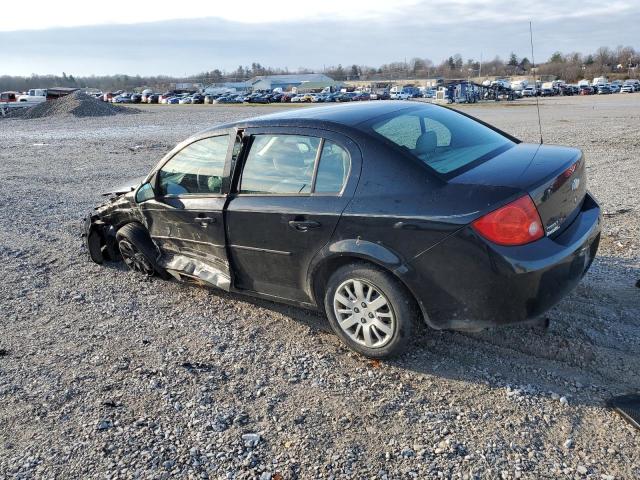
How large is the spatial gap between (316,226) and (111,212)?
3.16 meters

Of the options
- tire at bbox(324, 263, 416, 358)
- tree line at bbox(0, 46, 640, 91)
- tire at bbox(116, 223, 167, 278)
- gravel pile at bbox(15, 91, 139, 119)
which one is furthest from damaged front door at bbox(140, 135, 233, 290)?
tree line at bbox(0, 46, 640, 91)

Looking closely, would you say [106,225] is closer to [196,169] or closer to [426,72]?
[196,169]

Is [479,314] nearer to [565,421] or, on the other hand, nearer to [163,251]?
[565,421]

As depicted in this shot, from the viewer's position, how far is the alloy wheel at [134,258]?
5.80m

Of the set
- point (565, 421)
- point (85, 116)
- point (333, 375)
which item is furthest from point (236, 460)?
point (85, 116)

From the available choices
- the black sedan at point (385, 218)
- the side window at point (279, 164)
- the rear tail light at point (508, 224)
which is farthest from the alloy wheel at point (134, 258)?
the rear tail light at point (508, 224)

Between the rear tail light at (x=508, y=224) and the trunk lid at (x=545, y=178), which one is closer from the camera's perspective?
the rear tail light at (x=508, y=224)

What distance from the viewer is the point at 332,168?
13.0ft

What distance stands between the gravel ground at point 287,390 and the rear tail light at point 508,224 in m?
1.02

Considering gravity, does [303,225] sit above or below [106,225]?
above

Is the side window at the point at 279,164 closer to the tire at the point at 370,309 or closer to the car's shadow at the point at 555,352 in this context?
the tire at the point at 370,309

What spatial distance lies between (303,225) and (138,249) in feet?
8.10

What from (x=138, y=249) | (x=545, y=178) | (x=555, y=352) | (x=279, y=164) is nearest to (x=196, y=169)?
(x=279, y=164)

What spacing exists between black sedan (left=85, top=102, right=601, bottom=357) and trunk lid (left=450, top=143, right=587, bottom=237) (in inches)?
0.5
